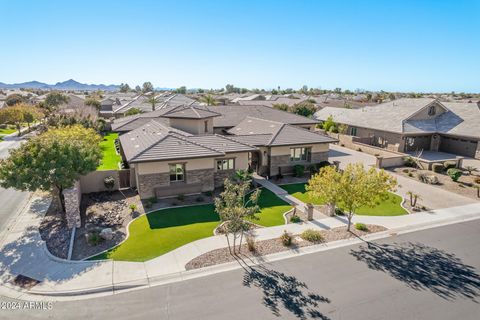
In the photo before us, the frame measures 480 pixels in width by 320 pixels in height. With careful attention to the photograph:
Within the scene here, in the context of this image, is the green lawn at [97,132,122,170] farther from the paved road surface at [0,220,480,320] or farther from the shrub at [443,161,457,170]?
the shrub at [443,161,457,170]

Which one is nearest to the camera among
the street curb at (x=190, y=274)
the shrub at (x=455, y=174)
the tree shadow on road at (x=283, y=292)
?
the tree shadow on road at (x=283, y=292)

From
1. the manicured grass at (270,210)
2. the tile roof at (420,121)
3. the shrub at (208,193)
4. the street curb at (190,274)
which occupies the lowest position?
the street curb at (190,274)

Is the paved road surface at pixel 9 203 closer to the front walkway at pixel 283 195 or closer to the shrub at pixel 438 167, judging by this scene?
the front walkway at pixel 283 195

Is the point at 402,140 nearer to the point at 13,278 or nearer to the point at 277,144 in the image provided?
the point at 277,144

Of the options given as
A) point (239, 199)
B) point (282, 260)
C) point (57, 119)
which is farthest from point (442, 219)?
point (57, 119)

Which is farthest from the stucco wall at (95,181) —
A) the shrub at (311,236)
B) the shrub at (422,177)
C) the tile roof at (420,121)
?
the tile roof at (420,121)

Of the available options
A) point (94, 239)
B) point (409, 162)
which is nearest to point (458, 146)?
point (409, 162)
